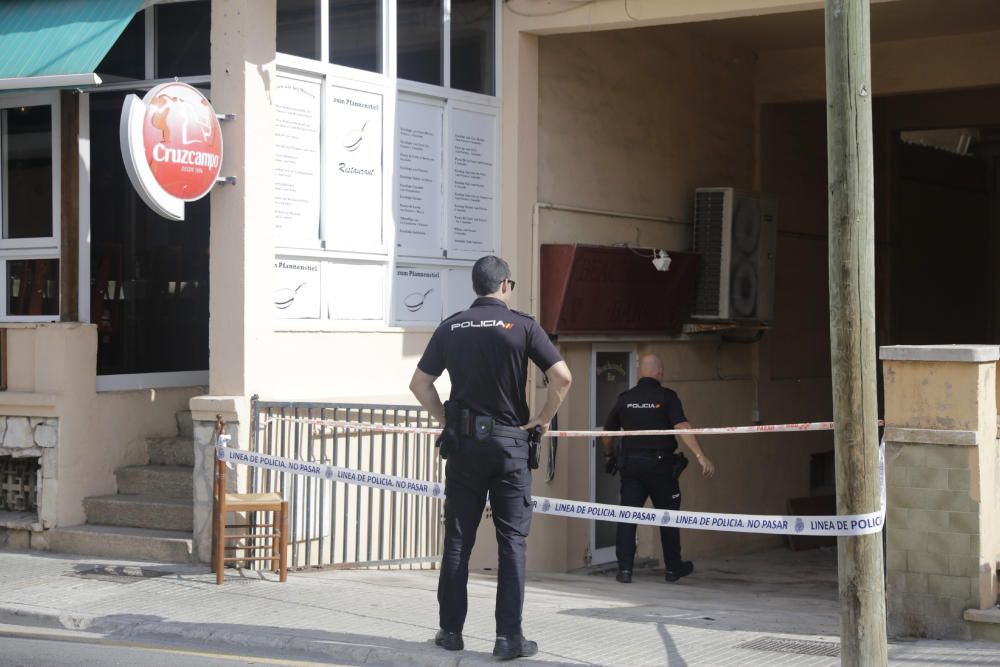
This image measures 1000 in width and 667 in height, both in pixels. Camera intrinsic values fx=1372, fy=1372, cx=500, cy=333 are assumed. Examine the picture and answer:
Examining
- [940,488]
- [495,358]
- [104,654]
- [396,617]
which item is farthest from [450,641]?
[940,488]

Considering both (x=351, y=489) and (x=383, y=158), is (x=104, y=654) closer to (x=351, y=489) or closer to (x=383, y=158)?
(x=351, y=489)

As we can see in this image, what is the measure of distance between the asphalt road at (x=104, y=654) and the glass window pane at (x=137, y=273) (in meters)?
4.00

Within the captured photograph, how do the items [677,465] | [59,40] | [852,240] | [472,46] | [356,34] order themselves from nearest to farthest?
[852,240] < [59,40] < [356,34] < [677,465] < [472,46]

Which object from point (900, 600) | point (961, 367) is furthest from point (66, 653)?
point (961, 367)

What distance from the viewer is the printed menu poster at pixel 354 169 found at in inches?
456

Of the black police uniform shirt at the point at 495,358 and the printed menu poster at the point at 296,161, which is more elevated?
the printed menu poster at the point at 296,161

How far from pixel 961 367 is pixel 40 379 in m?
7.26

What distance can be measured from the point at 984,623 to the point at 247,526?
5197mm

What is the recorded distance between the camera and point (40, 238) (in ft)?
38.8

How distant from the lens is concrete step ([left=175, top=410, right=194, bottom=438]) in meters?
12.2

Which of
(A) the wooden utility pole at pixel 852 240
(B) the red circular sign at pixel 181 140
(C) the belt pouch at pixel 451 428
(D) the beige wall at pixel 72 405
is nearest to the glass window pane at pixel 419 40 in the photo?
(B) the red circular sign at pixel 181 140

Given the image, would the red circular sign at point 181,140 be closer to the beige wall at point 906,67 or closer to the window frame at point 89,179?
the window frame at point 89,179

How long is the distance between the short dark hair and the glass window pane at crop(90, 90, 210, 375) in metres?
5.39

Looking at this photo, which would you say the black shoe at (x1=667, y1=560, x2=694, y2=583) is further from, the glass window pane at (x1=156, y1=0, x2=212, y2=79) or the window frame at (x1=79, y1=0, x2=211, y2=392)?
the glass window pane at (x1=156, y1=0, x2=212, y2=79)
